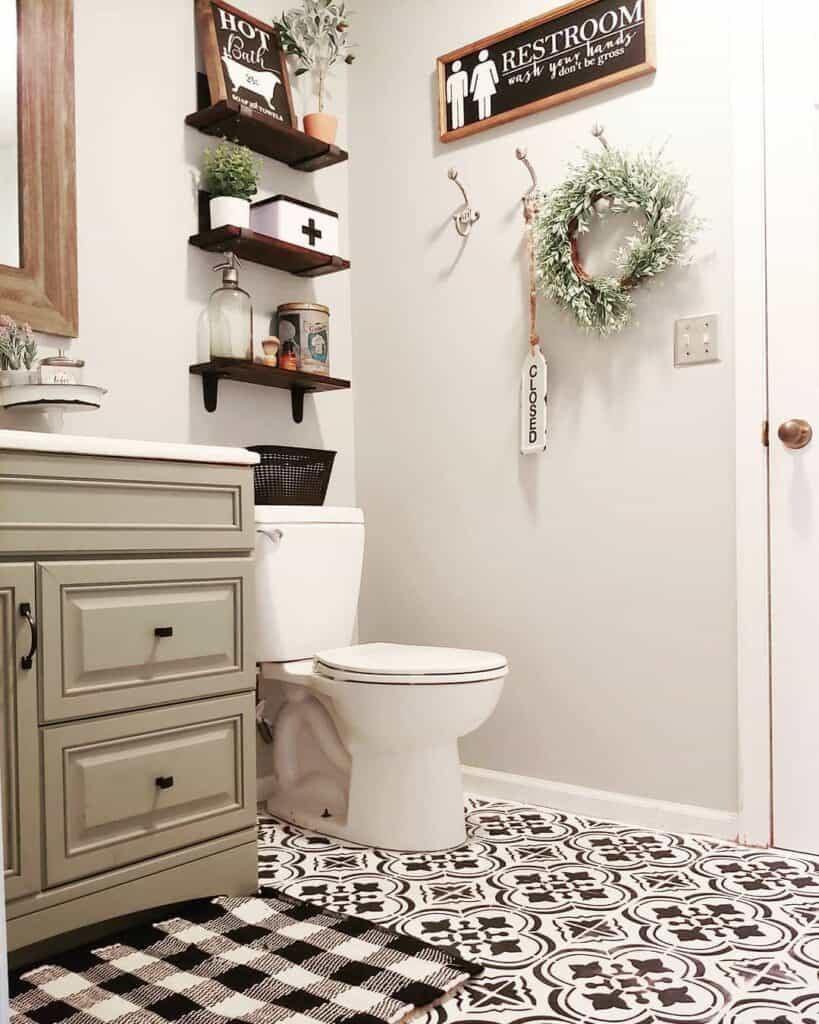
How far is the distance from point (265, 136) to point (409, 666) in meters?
1.44

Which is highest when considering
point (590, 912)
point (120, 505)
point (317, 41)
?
point (317, 41)

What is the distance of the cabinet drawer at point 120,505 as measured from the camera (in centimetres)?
147

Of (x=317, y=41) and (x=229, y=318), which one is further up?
(x=317, y=41)

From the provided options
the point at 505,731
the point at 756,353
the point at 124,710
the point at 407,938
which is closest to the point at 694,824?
the point at 505,731

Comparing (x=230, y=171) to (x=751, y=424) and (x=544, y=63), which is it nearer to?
(x=544, y=63)

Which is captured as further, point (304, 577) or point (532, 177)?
point (532, 177)

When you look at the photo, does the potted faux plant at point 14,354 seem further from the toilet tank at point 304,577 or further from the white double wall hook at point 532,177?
the white double wall hook at point 532,177

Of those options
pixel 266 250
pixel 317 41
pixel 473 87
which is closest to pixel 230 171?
pixel 266 250

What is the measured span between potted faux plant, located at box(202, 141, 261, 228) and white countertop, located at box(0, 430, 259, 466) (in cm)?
77

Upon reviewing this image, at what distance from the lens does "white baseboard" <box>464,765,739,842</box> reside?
6.88 feet

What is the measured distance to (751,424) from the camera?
205 centimetres

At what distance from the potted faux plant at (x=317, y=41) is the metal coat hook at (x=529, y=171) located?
54 centimetres

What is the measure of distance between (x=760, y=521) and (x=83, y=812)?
1475mm

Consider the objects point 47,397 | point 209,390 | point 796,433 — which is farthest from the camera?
point 209,390
